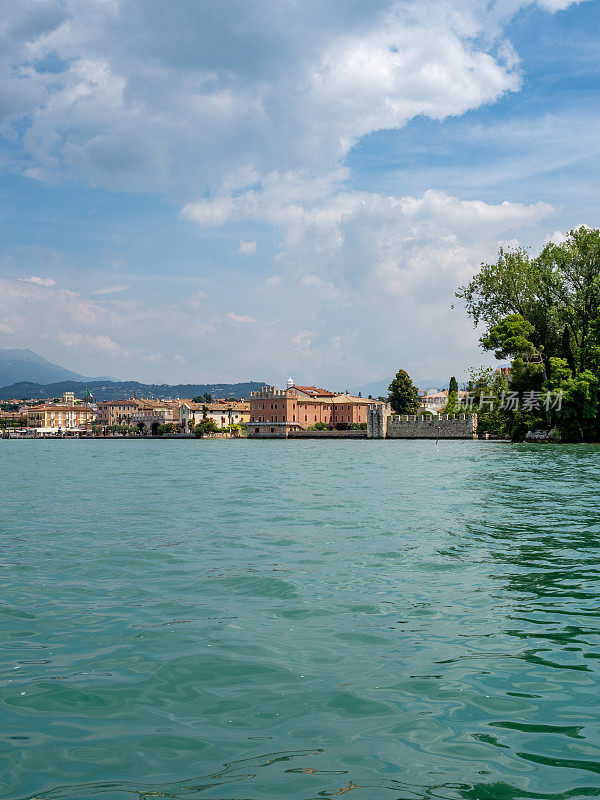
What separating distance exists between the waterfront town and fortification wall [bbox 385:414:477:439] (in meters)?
1.60

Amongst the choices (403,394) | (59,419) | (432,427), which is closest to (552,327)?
(432,427)

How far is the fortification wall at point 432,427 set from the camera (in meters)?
82.3

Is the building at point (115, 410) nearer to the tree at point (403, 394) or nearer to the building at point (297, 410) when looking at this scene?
the building at point (297, 410)

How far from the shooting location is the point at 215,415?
13462 cm

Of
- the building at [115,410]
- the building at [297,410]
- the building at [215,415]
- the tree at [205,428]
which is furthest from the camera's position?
the building at [115,410]

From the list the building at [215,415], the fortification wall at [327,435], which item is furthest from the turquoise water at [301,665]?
the building at [215,415]

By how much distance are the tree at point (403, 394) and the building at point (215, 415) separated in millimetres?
38950

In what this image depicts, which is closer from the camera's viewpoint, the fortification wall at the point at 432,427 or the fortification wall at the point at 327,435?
the fortification wall at the point at 432,427

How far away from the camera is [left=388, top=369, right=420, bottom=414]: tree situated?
95.9 meters

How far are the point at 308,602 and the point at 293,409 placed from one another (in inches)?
4147

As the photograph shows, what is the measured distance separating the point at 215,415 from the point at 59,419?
50345 millimetres

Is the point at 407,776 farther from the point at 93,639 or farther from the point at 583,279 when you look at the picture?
the point at 583,279

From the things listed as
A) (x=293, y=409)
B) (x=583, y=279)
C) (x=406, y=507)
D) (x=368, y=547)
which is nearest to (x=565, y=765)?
(x=368, y=547)

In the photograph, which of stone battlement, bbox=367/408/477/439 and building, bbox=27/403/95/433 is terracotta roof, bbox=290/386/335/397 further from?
building, bbox=27/403/95/433
